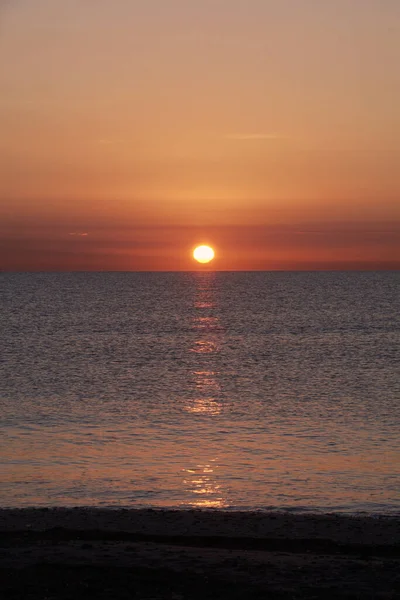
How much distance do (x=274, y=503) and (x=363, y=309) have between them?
11248 cm

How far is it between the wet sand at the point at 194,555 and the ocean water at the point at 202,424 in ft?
6.11

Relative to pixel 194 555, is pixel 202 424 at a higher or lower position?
higher

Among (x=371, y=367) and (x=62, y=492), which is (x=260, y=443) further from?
(x=371, y=367)

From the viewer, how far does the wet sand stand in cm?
1366

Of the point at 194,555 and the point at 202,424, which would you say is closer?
the point at 194,555

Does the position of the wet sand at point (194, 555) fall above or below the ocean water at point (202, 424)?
below

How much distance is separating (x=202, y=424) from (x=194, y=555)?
16.1 metres

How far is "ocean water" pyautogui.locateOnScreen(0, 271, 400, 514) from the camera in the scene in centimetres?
2162

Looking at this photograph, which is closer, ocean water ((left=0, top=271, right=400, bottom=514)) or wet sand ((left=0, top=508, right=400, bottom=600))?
wet sand ((left=0, top=508, right=400, bottom=600))

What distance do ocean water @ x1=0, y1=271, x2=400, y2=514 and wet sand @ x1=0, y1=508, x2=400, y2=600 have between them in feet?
6.11

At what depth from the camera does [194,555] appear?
1565cm

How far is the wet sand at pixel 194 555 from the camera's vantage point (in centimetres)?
1366

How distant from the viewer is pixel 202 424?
104 feet

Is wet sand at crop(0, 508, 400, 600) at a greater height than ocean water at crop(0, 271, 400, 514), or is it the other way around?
ocean water at crop(0, 271, 400, 514)
